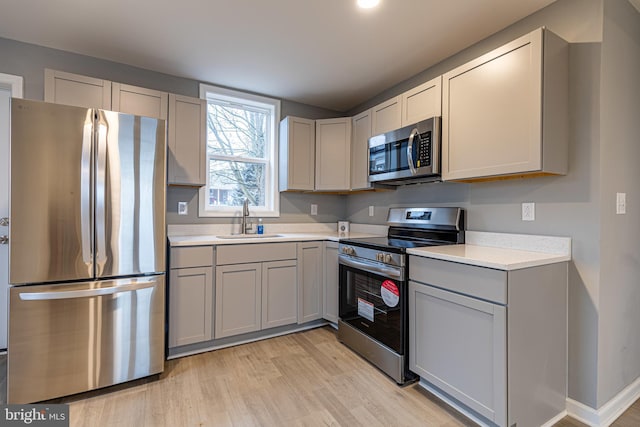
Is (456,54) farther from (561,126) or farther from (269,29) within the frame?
(269,29)

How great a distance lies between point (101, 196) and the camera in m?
1.91

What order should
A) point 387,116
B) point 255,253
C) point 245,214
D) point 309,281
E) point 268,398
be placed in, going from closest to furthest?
point 268,398 < point 255,253 < point 387,116 < point 309,281 < point 245,214

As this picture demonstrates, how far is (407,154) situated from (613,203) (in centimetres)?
127

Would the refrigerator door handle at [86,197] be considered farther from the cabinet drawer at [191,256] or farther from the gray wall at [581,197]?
the gray wall at [581,197]

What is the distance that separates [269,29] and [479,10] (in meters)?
1.41

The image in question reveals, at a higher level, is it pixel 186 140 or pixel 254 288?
pixel 186 140

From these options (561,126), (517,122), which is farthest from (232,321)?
(561,126)

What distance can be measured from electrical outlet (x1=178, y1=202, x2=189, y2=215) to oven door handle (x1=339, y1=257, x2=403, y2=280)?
156 centimetres

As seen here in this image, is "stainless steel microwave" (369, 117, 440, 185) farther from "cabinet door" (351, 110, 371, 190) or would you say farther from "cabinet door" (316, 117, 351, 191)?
"cabinet door" (316, 117, 351, 191)

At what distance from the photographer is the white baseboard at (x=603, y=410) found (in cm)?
165

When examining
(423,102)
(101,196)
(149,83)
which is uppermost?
(149,83)

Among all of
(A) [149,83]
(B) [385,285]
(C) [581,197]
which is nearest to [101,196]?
(A) [149,83]

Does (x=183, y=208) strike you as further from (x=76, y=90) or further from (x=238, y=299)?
(x=76, y=90)

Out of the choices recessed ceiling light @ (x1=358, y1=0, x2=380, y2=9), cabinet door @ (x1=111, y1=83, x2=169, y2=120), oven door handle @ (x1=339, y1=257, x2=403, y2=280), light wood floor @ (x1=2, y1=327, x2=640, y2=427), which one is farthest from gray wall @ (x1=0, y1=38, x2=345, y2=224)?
recessed ceiling light @ (x1=358, y1=0, x2=380, y2=9)
